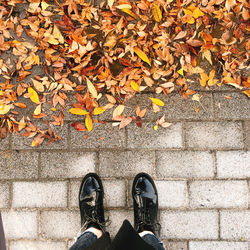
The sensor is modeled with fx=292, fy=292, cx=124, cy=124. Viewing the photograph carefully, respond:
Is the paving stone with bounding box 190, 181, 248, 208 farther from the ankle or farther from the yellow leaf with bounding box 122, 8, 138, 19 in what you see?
the yellow leaf with bounding box 122, 8, 138, 19

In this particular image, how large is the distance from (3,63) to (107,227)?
1.61 m

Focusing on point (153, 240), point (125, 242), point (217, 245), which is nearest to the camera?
point (125, 242)

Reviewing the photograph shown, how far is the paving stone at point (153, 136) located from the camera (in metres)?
2.38

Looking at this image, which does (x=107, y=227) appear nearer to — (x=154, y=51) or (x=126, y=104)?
(x=126, y=104)

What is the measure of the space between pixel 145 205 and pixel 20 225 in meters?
1.06

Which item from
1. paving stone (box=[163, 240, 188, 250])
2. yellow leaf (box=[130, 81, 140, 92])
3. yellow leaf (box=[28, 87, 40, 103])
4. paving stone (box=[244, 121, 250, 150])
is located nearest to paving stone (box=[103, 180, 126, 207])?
paving stone (box=[163, 240, 188, 250])

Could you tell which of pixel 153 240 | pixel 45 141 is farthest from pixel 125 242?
pixel 45 141

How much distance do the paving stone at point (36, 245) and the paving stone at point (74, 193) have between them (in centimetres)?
34

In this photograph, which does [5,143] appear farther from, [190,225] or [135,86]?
[190,225]

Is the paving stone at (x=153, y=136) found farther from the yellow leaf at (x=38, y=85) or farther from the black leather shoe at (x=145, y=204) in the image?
the yellow leaf at (x=38, y=85)

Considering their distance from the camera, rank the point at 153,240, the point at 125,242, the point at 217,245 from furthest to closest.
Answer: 1. the point at 217,245
2. the point at 153,240
3. the point at 125,242

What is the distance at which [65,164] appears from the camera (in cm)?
242

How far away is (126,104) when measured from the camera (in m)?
2.39

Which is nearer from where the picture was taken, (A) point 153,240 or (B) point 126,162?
(A) point 153,240
